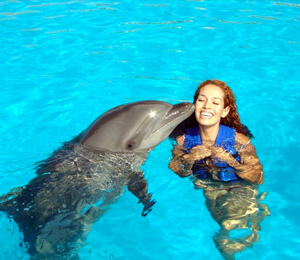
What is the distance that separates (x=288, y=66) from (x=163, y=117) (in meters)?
5.29

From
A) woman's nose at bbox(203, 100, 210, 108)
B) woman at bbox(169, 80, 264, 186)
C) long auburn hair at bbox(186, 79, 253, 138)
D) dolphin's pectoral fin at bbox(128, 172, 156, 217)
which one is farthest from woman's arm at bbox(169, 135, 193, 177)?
woman's nose at bbox(203, 100, 210, 108)

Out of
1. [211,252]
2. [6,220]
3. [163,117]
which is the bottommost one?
[211,252]

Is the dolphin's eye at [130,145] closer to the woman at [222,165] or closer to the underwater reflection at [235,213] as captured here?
the woman at [222,165]

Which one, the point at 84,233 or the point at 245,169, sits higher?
the point at 245,169

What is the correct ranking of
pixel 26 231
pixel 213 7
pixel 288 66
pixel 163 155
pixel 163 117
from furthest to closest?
pixel 213 7
pixel 288 66
pixel 163 155
pixel 163 117
pixel 26 231

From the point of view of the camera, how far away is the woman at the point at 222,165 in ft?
16.1

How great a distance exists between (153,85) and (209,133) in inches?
133

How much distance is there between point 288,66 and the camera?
9305 mm

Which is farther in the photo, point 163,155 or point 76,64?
point 76,64

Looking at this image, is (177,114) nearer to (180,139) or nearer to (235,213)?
(180,139)

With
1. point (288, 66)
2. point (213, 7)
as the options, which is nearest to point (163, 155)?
point (288, 66)

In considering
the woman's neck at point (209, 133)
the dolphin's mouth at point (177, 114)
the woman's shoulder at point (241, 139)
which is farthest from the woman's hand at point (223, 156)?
the dolphin's mouth at point (177, 114)

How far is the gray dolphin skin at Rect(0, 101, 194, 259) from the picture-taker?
4.51 meters

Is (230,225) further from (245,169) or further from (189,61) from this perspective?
(189,61)
